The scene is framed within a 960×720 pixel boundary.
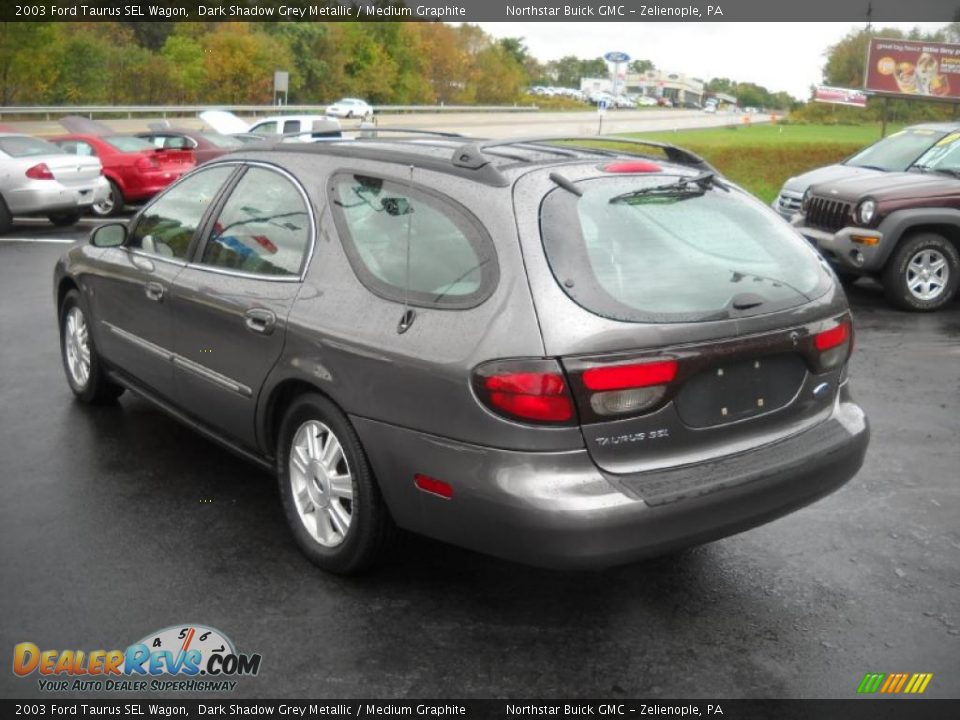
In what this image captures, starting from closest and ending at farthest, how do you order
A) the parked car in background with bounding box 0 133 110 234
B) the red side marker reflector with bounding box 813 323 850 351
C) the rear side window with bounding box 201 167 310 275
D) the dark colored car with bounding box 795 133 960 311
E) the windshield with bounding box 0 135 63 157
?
the red side marker reflector with bounding box 813 323 850 351 < the rear side window with bounding box 201 167 310 275 < the dark colored car with bounding box 795 133 960 311 < the parked car in background with bounding box 0 133 110 234 < the windshield with bounding box 0 135 63 157

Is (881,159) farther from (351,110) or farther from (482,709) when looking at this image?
(351,110)

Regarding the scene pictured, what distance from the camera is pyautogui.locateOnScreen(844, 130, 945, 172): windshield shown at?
11391 millimetres

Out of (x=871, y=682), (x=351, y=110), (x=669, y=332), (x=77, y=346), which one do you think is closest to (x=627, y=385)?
(x=669, y=332)

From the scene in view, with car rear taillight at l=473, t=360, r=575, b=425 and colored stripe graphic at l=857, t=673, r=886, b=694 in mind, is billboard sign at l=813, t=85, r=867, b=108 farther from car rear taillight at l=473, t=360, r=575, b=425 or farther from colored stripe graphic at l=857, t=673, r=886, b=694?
car rear taillight at l=473, t=360, r=575, b=425

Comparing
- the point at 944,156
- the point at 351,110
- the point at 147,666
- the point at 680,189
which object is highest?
the point at 351,110

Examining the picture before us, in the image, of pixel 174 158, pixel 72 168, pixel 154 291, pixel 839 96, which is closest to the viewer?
pixel 154 291

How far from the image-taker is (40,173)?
49.7ft

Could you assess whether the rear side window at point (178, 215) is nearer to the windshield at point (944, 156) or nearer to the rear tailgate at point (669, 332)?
the rear tailgate at point (669, 332)

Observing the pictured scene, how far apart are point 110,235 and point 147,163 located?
41.8ft

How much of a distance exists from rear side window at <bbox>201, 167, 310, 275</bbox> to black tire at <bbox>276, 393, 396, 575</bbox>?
0.63m

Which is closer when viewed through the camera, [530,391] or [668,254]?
[530,391]

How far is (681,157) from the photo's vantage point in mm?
4613

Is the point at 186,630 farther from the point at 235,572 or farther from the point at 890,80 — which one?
the point at 890,80

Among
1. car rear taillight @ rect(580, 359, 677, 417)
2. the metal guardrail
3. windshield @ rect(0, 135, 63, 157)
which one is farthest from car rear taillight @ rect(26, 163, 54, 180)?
the metal guardrail
